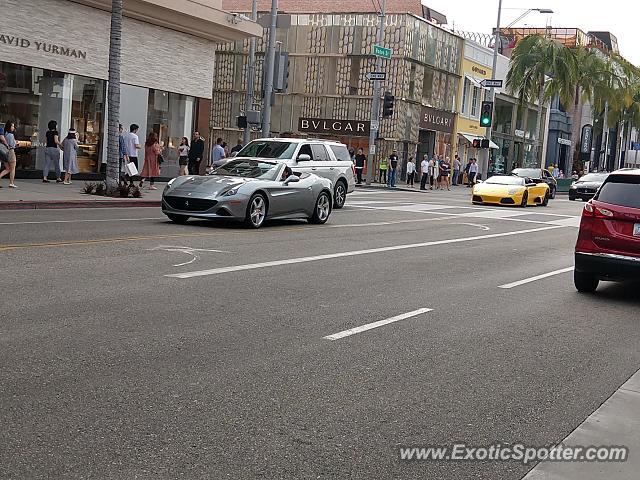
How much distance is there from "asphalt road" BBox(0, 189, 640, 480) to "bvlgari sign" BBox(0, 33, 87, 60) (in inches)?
517

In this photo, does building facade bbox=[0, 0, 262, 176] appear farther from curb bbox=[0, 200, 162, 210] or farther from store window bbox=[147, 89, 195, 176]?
curb bbox=[0, 200, 162, 210]

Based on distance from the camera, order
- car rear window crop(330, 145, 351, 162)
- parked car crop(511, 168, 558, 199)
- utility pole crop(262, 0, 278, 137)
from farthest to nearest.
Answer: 1. parked car crop(511, 168, 558, 199)
2. utility pole crop(262, 0, 278, 137)
3. car rear window crop(330, 145, 351, 162)

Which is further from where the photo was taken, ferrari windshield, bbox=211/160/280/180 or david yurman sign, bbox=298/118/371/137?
david yurman sign, bbox=298/118/371/137

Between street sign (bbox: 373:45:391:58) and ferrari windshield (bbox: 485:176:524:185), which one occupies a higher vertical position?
street sign (bbox: 373:45:391:58)

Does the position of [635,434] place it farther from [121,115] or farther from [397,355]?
[121,115]

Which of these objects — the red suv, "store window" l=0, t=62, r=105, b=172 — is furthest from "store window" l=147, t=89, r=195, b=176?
the red suv

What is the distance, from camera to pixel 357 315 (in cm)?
865

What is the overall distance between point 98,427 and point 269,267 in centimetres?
658

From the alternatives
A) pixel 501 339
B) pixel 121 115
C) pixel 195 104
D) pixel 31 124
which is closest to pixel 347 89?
pixel 195 104

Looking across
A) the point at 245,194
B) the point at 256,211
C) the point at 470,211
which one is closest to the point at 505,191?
the point at 470,211

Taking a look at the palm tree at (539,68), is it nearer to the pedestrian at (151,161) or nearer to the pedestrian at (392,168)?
the pedestrian at (392,168)

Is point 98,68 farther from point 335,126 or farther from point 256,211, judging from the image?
point 335,126

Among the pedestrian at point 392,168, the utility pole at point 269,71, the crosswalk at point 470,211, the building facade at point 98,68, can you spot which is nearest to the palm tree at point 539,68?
the pedestrian at point 392,168

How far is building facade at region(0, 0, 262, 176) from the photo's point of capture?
2555cm
